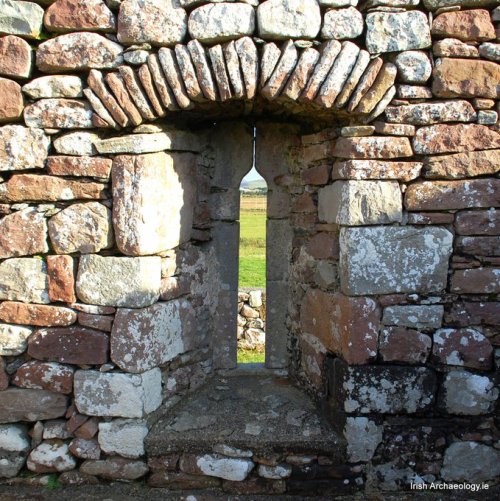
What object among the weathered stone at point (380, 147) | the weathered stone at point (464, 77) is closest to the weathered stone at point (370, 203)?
the weathered stone at point (380, 147)

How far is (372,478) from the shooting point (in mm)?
3062

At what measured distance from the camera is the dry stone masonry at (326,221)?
2.80 m

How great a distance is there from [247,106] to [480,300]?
1920 millimetres

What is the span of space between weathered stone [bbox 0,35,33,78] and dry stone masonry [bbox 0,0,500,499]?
0.04ft

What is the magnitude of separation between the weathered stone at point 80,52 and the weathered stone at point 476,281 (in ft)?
7.83

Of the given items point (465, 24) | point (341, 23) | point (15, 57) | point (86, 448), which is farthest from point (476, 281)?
Answer: point (15, 57)

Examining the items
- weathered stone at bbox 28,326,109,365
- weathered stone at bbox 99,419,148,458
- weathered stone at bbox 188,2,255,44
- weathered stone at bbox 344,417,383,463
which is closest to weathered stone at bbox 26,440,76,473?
weathered stone at bbox 99,419,148,458

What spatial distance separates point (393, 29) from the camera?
278 cm

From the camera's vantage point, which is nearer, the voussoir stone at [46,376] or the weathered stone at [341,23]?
the weathered stone at [341,23]

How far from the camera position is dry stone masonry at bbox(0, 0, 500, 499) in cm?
280

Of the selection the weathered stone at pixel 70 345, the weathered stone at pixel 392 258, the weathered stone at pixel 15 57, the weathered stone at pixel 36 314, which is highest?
the weathered stone at pixel 15 57

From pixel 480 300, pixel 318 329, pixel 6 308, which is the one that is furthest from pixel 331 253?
pixel 6 308

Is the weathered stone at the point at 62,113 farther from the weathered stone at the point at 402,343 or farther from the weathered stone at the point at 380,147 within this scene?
the weathered stone at the point at 402,343

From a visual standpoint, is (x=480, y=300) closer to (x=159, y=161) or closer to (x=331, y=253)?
(x=331, y=253)
